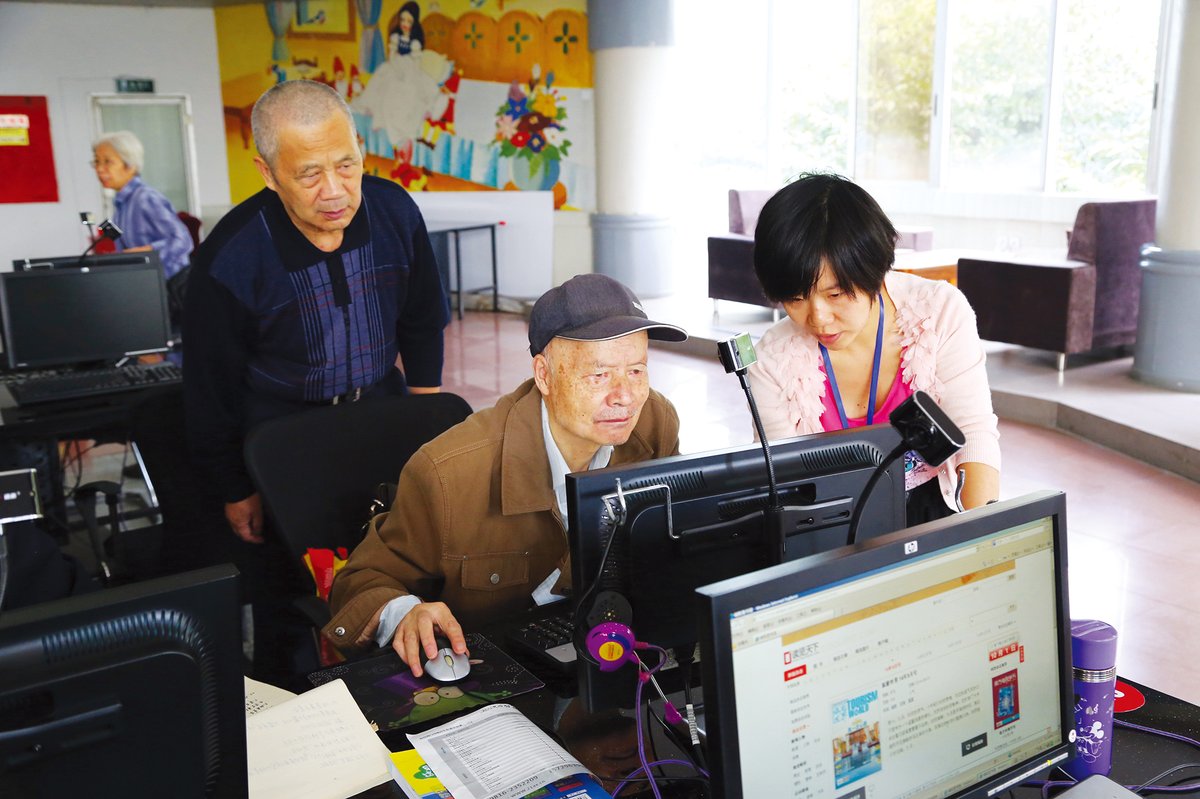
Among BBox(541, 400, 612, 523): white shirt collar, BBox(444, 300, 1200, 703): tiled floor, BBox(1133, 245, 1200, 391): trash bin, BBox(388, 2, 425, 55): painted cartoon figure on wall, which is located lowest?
BBox(444, 300, 1200, 703): tiled floor

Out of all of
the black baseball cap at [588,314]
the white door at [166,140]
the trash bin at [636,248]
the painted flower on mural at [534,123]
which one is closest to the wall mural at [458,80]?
the painted flower on mural at [534,123]

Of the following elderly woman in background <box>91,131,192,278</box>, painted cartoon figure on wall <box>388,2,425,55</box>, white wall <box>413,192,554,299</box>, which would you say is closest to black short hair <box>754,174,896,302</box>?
elderly woman in background <box>91,131,192,278</box>

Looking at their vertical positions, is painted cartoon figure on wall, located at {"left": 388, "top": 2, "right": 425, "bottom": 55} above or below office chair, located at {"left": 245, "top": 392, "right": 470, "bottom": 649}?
above

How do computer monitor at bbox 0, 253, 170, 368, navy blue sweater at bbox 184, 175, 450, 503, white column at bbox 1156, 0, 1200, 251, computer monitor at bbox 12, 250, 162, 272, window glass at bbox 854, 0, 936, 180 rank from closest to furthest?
navy blue sweater at bbox 184, 175, 450, 503 → computer monitor at bbox 0, 253, 170, 368 → computer monitor at bbox 12, 250, 162, 272 → white column at bbox 1156, 0, 1200, 251 → window glass at bbox 854, 0, 936, 180

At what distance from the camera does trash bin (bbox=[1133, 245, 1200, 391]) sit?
5645 millimetres

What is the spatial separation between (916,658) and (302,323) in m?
1.86

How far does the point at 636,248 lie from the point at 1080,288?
4.21 meters

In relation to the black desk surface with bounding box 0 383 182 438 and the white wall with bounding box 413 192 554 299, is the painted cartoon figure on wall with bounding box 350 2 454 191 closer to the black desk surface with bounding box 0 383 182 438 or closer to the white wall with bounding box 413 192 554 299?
the white wall with bounding box 413 192 554 299

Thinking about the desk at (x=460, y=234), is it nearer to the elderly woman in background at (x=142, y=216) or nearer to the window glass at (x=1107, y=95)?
the elderly woman in background at (x=142, y=216)

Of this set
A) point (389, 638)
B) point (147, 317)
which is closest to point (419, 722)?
point (389, 638)

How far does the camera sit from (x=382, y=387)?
9.14ft

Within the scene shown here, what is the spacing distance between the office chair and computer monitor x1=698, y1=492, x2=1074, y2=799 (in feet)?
4.11

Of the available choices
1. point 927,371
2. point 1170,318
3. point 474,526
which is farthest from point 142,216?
point 1170,318

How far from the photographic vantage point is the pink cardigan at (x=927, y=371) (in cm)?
203
